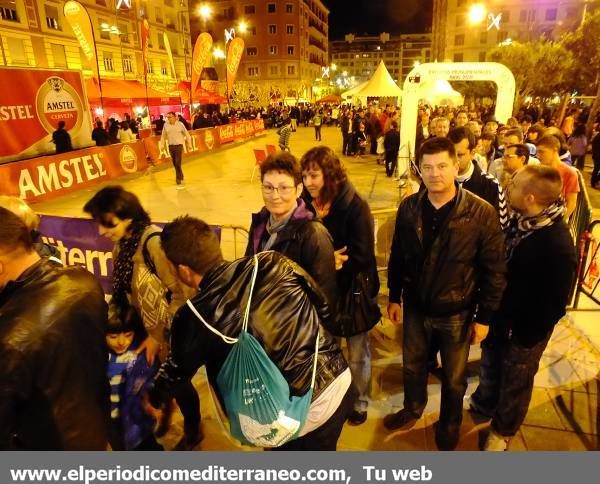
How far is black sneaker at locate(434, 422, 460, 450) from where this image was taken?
295cm

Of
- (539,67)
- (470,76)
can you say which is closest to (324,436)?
(470,76)

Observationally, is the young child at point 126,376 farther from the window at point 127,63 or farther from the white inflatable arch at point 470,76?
the window at point 127,63

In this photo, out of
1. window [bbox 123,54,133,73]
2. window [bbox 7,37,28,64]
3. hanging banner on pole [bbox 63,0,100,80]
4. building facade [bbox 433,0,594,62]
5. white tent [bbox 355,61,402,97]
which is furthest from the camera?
building facade [bbox 433,0,594,62]

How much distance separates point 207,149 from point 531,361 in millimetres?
19434

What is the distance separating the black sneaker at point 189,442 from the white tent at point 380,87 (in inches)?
709

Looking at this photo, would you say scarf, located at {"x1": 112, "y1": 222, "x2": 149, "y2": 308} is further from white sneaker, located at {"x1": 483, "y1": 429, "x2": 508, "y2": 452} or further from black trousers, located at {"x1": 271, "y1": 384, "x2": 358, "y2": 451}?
white sneaker, located at {"x1": 483, "y1": 429, "x2": 508, "y2": 452}

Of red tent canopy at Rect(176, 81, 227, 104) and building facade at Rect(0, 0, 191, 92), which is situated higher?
building facade at Rect(0, 0, 191, 92)

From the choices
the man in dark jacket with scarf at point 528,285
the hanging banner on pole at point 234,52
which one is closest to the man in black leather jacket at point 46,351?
the man in dark jacket with scarf at point 528,285

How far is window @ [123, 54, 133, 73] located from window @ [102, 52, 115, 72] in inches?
61.9

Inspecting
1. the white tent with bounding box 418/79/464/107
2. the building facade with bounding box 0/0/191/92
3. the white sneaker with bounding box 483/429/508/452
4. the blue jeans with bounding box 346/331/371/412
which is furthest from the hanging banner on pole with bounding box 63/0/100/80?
the white sneaker with bounding box 483/429/508/452

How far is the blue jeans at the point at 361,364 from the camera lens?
3.29 m

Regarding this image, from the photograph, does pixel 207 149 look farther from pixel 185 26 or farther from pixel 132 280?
pixel 185 26

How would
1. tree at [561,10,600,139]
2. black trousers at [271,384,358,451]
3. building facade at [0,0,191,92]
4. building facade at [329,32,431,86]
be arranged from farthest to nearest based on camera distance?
building facade at [329,32,431,86]
building facade at [0,0,191,92]
tree at [561,10,600,139]
black trousers at [271,384,358,451]
